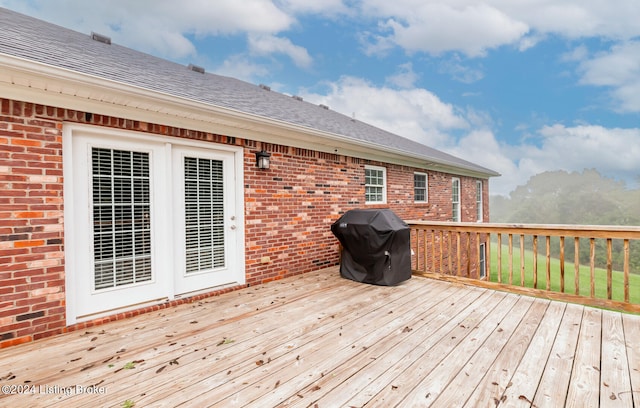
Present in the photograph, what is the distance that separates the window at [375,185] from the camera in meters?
6.46

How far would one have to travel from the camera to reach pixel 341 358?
2.20m

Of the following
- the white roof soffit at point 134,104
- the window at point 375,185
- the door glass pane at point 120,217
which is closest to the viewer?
the white roof soffit at point 134,104

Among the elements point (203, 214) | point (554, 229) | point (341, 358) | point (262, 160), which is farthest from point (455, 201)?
point (341, 358)

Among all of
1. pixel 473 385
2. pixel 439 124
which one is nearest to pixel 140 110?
pixel 473 385

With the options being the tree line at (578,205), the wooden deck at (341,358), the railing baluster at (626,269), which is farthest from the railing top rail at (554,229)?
the tree line at (578,205)

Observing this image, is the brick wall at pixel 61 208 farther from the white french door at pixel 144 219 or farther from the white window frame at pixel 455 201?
A: the white window frame at pixel 455 201

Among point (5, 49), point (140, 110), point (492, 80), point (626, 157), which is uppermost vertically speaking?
point (492, 80)

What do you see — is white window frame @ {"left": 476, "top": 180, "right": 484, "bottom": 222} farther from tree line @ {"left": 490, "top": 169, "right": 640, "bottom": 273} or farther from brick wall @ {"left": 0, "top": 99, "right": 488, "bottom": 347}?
tree line @ {"left": 490, "top": 169, "right": 640, "bottom": 273}

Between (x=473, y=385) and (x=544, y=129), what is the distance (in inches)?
2111

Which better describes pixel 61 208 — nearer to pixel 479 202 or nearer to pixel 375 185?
pixel 375 185

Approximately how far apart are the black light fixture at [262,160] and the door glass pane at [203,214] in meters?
0.55

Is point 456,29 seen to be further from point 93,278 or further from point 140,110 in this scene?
point 93,278

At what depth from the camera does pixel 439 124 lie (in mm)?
34062

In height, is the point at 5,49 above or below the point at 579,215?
above
